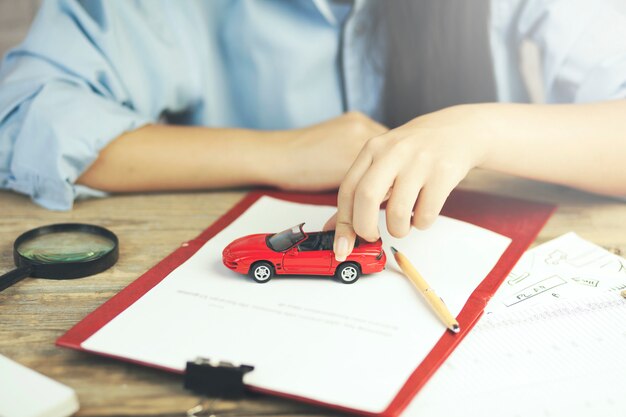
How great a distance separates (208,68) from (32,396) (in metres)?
0.77

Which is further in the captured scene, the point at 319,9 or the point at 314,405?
the point at 319,9

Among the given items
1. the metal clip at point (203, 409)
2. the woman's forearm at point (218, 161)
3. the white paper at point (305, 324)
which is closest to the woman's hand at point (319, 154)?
the woman's forearm at point (218, 161)

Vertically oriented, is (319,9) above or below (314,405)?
above

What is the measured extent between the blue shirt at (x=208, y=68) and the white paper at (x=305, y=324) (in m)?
0.32

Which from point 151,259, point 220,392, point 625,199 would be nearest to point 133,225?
point 151,259

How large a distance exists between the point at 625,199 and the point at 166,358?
0.67m

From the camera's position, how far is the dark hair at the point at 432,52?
42.3 inches

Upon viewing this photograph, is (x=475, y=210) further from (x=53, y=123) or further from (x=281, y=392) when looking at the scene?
(x=53, y=123)

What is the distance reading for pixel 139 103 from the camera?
1.04 meters

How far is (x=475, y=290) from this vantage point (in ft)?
2.13

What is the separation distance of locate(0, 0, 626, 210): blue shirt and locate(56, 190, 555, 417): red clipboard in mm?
228

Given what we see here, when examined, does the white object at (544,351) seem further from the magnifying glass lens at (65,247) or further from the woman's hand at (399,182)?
the magnifying glass lens at (65,247)

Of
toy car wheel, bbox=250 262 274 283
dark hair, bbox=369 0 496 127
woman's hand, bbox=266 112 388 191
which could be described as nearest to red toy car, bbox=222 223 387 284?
toy car wheel, bbox=250 262 274 283

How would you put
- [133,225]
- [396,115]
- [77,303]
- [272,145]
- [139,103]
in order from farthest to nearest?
[396,115] < [139,103] < [272,145] < [133,225] < [77,303]
